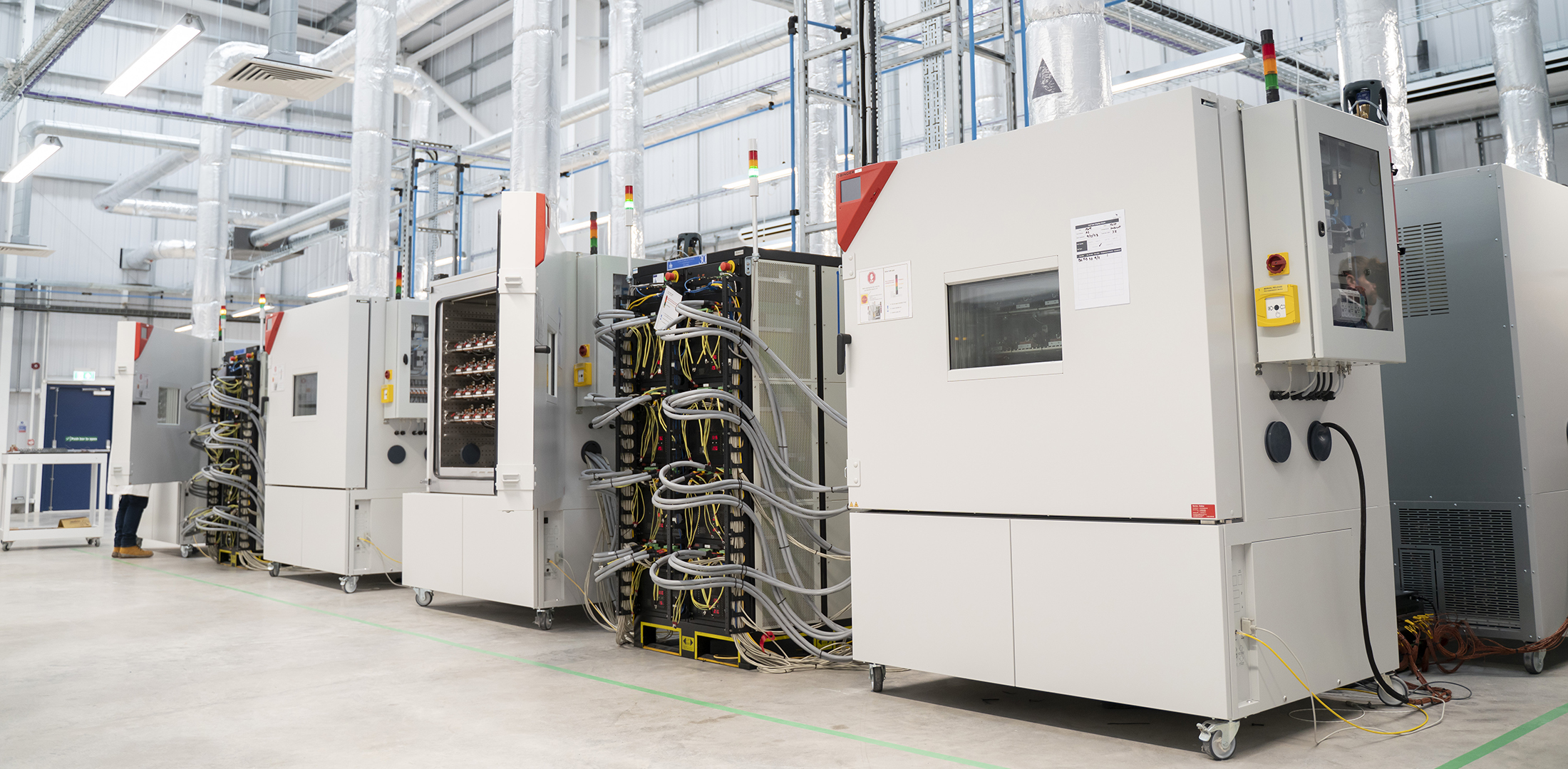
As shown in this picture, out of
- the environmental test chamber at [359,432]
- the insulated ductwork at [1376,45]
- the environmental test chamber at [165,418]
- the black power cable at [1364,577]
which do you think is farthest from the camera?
the environmental test chamber at [165,418]

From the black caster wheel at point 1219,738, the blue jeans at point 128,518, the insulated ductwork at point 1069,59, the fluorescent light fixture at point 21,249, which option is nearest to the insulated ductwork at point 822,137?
the insulated ductwork at point 1069,59

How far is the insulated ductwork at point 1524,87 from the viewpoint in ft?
23.9

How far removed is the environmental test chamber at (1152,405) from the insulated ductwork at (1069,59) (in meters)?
0.56

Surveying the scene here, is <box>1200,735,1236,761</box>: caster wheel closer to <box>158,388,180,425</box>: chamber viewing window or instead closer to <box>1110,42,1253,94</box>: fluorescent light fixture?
<box>1110,42,1253,94</box>: fluorescent light fixture

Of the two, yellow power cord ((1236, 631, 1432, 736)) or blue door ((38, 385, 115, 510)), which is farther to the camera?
blue door ((38, 385, 115, 510))

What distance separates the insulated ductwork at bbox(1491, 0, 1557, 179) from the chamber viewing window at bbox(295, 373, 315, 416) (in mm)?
8532

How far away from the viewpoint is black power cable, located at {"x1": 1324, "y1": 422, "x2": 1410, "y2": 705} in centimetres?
324

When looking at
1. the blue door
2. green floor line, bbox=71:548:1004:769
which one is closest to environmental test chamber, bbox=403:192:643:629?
green floor line, bbox=71:548:1004:769

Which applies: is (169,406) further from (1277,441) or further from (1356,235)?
(1356,235)

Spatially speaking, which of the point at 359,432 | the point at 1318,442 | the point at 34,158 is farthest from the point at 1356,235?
the point at 34,158

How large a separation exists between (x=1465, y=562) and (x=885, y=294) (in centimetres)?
257

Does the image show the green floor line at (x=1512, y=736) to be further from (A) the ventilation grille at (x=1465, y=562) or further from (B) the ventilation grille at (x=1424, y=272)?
(B) the ventilation grille at (x=1424, y=272)

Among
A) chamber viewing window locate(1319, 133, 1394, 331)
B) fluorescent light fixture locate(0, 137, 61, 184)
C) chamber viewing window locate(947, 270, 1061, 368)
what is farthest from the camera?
fluorescent light fixture locate(0, 137, 61, 184)

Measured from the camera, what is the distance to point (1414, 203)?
→ 4352 mm
